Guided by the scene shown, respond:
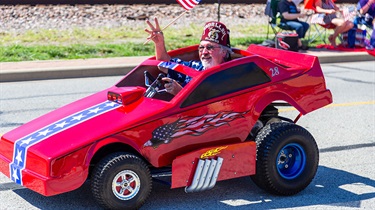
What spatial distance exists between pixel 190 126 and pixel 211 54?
0.82m

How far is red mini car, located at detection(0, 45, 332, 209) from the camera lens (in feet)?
17.6

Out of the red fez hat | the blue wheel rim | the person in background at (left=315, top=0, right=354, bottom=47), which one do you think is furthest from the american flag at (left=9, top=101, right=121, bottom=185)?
the person in background at (left=315, top=0, right=354, bottom=47)

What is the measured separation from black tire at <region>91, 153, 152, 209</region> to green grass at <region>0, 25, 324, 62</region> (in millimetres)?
7692

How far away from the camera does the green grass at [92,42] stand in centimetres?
1320

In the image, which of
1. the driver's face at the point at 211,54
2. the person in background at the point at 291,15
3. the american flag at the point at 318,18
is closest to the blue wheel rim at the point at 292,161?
the driver's face at the point at 211,54

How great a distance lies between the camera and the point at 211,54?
6.27 meters

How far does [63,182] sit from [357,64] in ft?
33.0

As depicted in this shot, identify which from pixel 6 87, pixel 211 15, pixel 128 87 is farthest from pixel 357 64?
pixel 128 87

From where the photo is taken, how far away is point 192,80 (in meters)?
5.89

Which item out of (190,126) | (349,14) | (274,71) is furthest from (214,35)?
(349,14)

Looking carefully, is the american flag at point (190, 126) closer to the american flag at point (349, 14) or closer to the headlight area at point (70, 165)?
the headlight area at point (70, 165)

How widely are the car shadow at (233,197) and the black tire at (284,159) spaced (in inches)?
4.6

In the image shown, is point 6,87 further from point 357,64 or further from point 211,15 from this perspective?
point 211,15

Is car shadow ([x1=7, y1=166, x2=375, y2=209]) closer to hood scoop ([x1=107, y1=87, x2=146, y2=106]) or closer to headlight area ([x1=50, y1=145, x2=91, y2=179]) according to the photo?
headlight area ([x1=50, y1=145, x2=91, y2=179])
